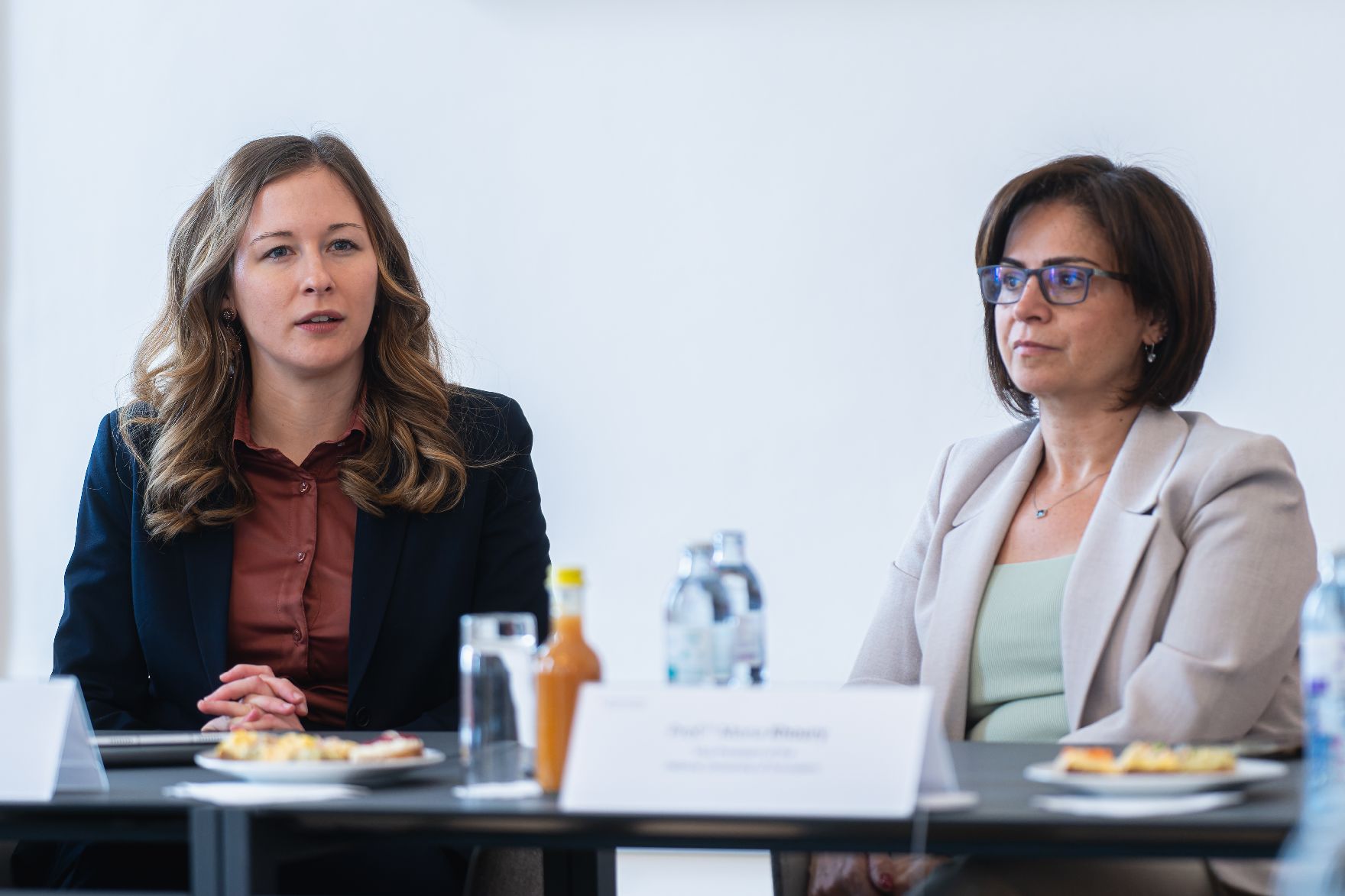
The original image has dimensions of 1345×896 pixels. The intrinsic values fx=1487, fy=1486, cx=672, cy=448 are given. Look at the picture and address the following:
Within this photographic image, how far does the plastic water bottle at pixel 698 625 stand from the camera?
1.33 m

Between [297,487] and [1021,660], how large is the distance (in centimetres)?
105

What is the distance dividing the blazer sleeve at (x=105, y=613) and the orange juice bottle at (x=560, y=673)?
99 centimetres

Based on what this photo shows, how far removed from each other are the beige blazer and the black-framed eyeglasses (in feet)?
0.61

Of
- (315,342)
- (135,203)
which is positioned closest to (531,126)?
(135,203)

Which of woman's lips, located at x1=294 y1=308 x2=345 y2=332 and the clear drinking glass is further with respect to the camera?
woman's lips, located at x1=294 y1=308 x2=345 y2=332

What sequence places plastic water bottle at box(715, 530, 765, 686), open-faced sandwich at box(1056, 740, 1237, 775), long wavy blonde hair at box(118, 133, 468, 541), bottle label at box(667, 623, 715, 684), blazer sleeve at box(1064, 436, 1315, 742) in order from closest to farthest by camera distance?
open-faced sandwich at box(1056, 740, 1237, 775), bottle label at box(667, 623, 715, 684), plastic water bottle at box(715, 530, 765, 686), blazer sleeve at box(1064, 436, 1315, 742), long wavy blonde hair at box(118, 133, 468, 541)

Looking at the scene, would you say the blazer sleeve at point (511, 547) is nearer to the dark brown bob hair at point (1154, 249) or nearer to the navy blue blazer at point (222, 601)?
the navy blue blazer at point (222, 601)

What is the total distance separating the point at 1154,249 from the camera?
1.98m

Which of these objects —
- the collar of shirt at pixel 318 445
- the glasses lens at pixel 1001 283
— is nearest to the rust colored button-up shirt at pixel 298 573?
the collar of shirt at pixel 318 445

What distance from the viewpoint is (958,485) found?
2.12 metres

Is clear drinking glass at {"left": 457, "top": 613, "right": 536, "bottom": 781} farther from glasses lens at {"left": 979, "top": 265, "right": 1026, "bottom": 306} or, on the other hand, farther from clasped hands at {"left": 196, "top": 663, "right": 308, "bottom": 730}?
glasses lens at {"left": 979, "top": 265, "right": 1026, "bottom": 306}

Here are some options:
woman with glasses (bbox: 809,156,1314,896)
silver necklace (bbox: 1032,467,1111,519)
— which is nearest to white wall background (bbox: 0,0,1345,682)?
woman with glasses (bbox: 809,156,1314,896)

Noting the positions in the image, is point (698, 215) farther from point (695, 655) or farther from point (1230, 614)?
point (695, 655)

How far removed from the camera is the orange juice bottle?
3.90 ft
